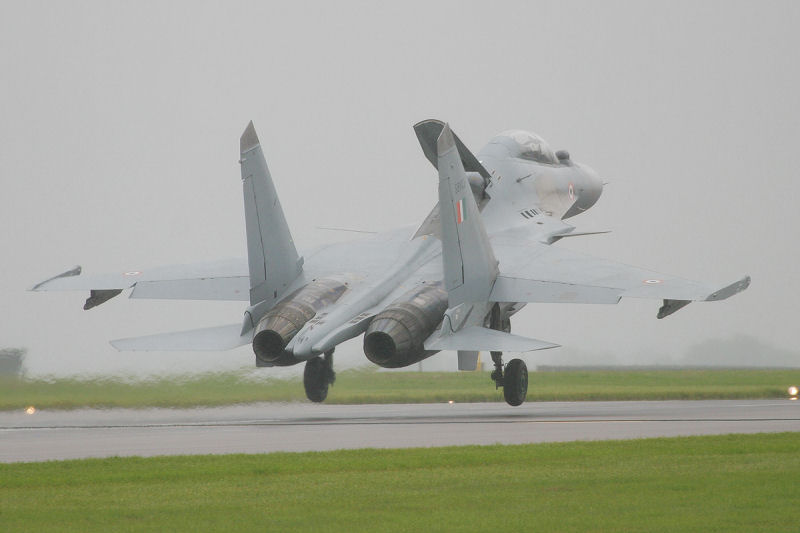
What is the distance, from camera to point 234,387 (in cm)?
2425

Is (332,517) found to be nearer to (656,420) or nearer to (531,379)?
(656,420)

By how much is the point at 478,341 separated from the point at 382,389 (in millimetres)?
10085

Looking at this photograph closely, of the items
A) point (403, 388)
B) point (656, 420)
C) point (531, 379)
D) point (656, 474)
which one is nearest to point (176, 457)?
point (656, 474)

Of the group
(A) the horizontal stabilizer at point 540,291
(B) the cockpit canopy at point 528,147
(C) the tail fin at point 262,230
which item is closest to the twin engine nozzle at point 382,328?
(C) the tail fin at point 262,230

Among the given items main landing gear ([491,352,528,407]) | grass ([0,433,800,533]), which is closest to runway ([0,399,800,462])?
main landing gear ([491,352,528,407])

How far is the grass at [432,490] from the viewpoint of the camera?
920cm

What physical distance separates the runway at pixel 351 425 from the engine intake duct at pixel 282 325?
1.11m

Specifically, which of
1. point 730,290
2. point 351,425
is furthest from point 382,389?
point 730,290

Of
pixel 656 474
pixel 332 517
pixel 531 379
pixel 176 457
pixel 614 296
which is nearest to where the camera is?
pixel 332 517

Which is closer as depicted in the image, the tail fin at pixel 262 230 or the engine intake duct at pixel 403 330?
the engine intake duct at pixel 403 330

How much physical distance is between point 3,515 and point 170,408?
1345 centimetres

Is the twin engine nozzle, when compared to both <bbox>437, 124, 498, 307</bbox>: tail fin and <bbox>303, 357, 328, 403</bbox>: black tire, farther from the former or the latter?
<bbox>303, 357, 328, 403</bbox>: black tire

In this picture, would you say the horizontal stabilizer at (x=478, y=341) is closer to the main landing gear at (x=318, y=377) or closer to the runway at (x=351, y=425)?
the runway at (x=351, y=425)

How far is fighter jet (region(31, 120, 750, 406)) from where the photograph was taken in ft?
68.3
